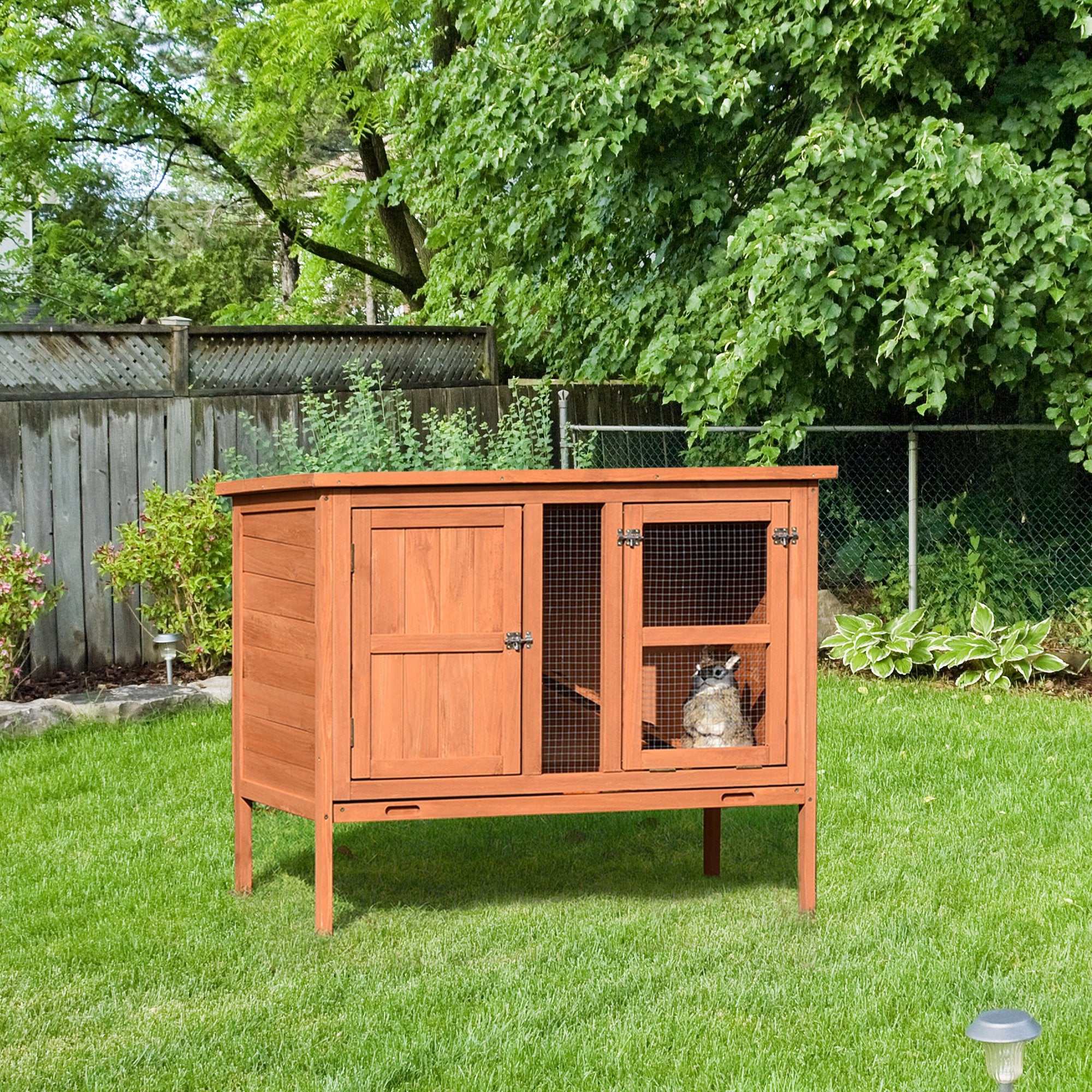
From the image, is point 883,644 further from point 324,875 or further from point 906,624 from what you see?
point 324,875

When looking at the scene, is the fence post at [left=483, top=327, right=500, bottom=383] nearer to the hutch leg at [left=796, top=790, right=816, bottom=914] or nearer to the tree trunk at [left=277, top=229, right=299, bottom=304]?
the hutch leg at [left=796, top=790, right=816, bottom=914]

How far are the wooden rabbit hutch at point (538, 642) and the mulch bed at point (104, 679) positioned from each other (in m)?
3.57

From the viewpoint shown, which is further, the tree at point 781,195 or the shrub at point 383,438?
the shrub at point 383,438

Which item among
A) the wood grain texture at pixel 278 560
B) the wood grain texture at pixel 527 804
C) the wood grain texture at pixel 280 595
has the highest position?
the wood grain texture at pixel 278 560

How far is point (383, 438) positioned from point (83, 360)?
1967 mm

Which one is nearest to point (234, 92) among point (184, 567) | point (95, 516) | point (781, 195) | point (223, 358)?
point (223, 358)

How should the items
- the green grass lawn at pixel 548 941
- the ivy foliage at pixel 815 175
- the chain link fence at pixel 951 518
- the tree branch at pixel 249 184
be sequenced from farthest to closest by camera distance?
the tree branch at pixel 249 184, the chain link fence at pixel 951 518, the ivy foliage at pixel 815 175, the green grass lawn at pixel 548 941

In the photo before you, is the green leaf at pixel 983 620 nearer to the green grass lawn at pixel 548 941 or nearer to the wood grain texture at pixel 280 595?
the green grass lawn at pixel 548 941

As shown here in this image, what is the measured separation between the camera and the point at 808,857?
4137 millimetres

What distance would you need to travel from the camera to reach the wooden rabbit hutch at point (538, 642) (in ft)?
12.8

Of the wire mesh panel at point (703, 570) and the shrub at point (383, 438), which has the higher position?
the shrub at point (383, 438)

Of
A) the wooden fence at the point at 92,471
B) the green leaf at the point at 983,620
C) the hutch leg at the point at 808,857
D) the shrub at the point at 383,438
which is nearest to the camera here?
→ the hutch leg at the point at 808,857

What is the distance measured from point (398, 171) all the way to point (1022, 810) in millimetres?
7279

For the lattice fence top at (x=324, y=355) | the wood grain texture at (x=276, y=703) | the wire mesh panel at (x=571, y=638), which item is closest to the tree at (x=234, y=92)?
the lattice fence top at (x=324, y=355)
